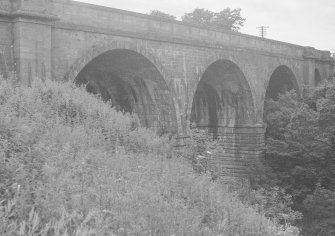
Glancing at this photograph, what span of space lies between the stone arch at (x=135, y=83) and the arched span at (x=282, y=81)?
1121 centimetres

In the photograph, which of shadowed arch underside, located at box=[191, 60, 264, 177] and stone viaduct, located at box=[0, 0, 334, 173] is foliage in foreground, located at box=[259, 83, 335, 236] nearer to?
shadowed arch underside, located at box=[191, 60, 264, 177]

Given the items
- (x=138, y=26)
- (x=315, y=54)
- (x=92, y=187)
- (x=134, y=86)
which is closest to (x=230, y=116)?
(x=134, y=86)

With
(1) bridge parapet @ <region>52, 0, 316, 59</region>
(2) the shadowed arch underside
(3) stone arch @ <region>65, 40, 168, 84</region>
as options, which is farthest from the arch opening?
(2) the shadowed arch underside

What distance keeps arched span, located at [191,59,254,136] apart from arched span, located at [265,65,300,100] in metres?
4.65

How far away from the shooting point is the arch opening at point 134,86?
14734 mm

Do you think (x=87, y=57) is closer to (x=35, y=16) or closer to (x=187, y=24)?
(x=35, y=16)

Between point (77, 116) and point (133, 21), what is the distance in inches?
266

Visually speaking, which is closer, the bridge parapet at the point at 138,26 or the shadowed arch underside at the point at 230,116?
the bridge parapet at the point at 138,26

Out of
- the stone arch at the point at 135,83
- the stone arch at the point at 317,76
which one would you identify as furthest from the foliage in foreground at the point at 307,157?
the stone arch at the point at 317,76

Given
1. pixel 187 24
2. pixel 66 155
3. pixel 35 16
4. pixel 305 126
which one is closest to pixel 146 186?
pixel 66 155

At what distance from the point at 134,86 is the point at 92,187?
1107 cm

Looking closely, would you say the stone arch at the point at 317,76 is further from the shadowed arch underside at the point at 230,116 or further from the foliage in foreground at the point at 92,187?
the foliage in foreground at the point at 92,187

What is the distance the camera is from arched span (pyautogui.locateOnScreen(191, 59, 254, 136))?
20.5 m

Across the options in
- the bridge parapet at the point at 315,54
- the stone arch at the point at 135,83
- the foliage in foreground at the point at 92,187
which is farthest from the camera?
the bridge parapet at the point at 315,54
